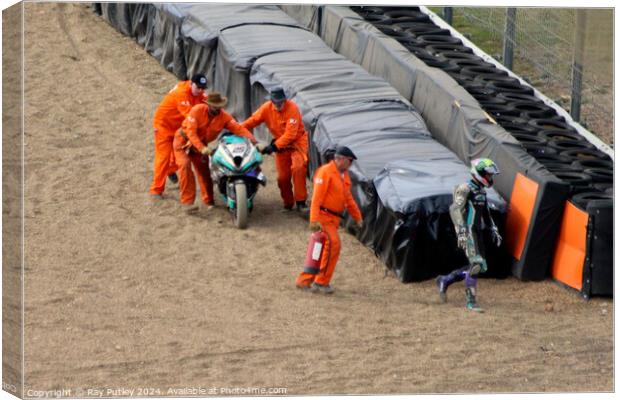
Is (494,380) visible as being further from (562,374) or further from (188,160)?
(188,160)

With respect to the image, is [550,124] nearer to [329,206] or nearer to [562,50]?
[562,50]

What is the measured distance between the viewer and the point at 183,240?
19.1 metres

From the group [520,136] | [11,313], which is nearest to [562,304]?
[520,136]

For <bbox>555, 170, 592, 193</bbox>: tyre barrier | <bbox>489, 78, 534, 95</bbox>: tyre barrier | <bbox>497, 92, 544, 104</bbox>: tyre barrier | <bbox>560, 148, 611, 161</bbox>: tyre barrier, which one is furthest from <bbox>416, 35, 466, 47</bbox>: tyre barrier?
<bbox>555, 170, 592, 193</bbox>: tyre barrier

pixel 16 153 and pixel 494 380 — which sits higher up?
pixel 16 153

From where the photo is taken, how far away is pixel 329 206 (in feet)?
57.6

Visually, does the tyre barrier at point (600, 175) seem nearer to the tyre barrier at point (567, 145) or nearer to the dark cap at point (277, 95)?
the tyre barrier at point (567, 145)

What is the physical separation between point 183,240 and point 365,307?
279 centimetres

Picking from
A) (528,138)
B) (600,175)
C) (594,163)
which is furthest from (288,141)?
(600,175)

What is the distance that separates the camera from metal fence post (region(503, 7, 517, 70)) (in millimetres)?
21312

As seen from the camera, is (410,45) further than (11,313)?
Yes

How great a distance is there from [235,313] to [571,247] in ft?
12.6

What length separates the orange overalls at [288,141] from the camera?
777 inches

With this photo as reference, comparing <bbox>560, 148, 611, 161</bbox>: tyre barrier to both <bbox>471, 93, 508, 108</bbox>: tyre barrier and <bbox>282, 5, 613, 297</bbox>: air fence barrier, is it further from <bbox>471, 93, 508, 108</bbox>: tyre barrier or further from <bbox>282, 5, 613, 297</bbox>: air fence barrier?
<bbox>471, 93, 508, 108</bbox>: tyre barrier
